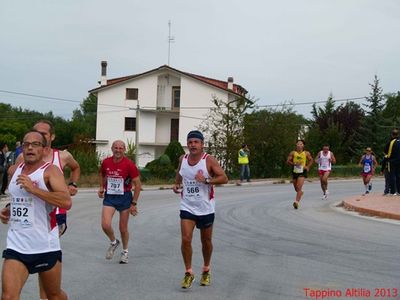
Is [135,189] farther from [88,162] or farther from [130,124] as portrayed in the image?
[130,124]

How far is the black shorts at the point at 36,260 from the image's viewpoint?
201 inches

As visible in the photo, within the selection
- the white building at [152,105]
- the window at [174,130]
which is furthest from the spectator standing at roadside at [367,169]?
the window at [174,130]

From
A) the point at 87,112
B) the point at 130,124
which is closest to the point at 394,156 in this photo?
the point at 130,124

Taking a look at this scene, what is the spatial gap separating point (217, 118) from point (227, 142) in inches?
74.2

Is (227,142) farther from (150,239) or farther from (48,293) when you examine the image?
(48,293)

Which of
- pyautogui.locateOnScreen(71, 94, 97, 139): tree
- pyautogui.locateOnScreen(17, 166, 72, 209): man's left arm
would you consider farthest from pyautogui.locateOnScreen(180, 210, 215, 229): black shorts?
pyautogui.locateOnScreen(71, 94, 97, 139): tree

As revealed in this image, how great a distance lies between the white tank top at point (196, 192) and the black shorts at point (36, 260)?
9.52 ft

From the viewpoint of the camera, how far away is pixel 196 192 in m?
7.92

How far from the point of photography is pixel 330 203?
19.6 m

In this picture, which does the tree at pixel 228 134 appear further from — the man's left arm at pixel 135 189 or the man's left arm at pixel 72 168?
the man's left arm at pixel 72 168

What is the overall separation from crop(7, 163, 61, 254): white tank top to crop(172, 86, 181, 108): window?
54807 millimetres

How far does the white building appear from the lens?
193 ft

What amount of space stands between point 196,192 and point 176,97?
52532mm

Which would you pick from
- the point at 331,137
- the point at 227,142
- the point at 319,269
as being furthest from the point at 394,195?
the point at 331,137
